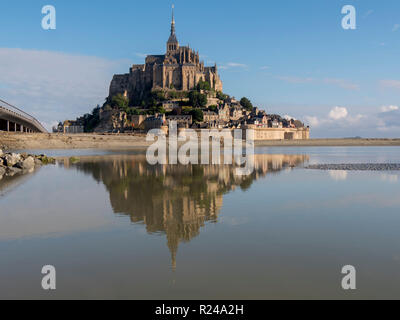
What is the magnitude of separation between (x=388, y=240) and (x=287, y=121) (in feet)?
365

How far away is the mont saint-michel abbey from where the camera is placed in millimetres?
109062

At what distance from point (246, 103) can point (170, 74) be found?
2316cm

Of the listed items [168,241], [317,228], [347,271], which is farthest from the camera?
[317,228]

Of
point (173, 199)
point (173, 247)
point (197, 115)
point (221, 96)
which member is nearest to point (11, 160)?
point (173, 199)

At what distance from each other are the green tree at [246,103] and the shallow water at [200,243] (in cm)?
9979

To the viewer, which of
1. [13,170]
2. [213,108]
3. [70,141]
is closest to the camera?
[13,170]

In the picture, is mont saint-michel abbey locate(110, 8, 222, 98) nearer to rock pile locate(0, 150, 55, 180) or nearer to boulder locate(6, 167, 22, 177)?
rock pile locate(0, 150, 55, 180)

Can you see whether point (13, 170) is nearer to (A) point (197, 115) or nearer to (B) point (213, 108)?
(A) point (197, 115)

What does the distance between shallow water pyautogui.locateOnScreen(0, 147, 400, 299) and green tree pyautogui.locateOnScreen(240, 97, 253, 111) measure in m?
99.8

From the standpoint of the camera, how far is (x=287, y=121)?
11550 centimetres

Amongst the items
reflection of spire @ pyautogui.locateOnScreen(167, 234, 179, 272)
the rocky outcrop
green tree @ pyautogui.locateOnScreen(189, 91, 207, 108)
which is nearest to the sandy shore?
green tree @ pyautogui.locateOnScreen(189, 91, 207, 108)

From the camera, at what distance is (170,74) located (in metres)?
109
